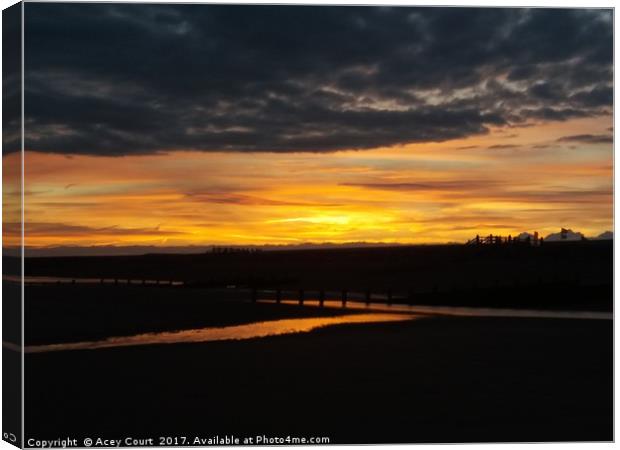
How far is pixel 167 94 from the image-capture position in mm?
13734

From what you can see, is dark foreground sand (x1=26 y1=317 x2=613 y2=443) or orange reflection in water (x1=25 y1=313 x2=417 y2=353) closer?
dark foreground sand (x1=26 y1=317 x2=613 y2=443)

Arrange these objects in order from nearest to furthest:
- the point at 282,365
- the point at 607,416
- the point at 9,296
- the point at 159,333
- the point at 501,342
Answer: the point at 9,296, the point at 607,416, the point at 282,365, the point at 501,342, the point at 159,333

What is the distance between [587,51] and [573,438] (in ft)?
20.4

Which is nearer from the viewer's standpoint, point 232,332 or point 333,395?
point 333,395

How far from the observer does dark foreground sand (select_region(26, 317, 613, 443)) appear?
1250 centimetres

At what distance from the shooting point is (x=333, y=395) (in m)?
13.3

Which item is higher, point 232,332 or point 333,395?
point 232,332

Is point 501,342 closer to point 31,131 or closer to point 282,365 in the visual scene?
point 282,365

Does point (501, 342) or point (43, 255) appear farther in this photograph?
point (501, 342)

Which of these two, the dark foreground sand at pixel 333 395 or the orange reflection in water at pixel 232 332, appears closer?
the dark foreground sand at pixel 333 395

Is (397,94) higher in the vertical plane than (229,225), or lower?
higher

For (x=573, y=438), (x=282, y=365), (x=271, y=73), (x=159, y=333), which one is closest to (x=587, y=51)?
(x=271, y=73)

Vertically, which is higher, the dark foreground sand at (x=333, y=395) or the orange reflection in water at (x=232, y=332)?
the orange reflection in water at (x=232, y=332)

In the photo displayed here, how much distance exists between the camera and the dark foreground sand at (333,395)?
41.0 ft
